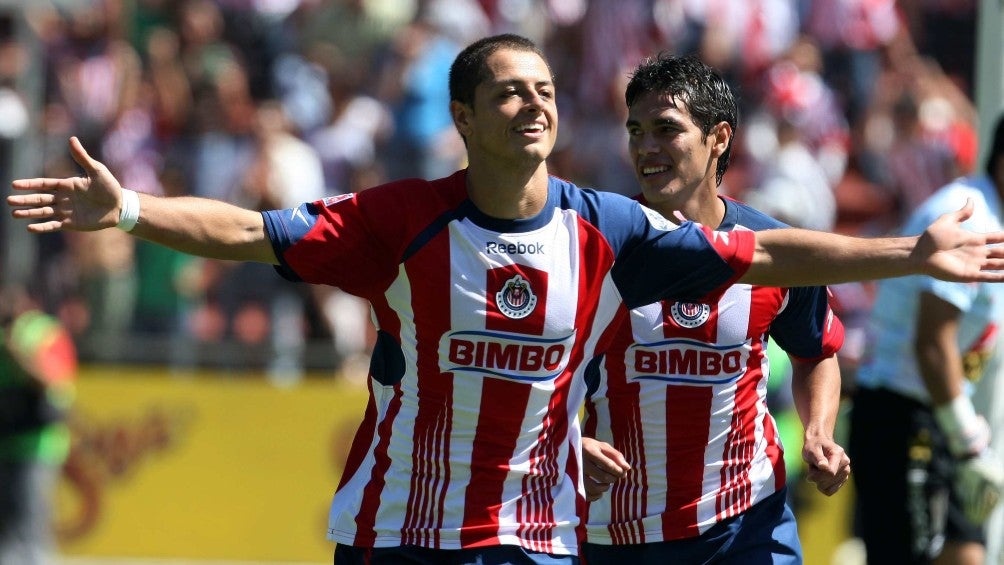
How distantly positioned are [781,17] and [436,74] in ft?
10.3

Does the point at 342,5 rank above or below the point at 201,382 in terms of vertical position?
above

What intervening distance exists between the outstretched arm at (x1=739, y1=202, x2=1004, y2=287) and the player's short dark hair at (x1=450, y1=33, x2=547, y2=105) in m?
0.89

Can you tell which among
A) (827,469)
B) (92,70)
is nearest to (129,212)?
(827,469)

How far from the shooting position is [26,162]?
43.9ft

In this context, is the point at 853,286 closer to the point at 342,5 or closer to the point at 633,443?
the point at 342,5

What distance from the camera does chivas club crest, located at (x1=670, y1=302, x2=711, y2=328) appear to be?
5109 millimetres

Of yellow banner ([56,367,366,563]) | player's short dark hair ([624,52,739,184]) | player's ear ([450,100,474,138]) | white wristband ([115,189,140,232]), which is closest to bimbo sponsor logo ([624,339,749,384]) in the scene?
player's short dark hair ([624,52,739,184])

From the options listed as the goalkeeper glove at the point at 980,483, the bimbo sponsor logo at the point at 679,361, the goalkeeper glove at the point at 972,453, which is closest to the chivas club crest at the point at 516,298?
the bimbo sponsor logo at the point at 679,361

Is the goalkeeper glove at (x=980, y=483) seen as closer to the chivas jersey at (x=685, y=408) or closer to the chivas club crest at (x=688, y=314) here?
the chivas jersey at (x=685, y=408)

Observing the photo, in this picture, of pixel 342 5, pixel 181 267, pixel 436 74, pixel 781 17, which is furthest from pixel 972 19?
pixel 181 267

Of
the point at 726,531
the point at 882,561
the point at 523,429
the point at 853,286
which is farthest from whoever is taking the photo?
the point at 853,286

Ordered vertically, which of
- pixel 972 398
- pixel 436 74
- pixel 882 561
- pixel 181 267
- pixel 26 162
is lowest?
pixel 882 561

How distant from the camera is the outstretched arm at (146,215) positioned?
13.8 ft

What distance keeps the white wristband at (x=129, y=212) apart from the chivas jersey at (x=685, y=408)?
63.0 inches
